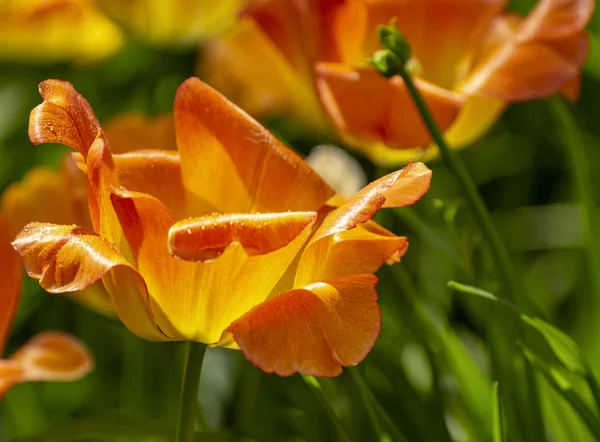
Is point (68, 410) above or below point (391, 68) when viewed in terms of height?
below

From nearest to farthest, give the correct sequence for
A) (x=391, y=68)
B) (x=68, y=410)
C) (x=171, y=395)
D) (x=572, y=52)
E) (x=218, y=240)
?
1. (x=218, y=240)
2. (x=391, y=68)
3. (x=572, y=52)
4. (x=171, y=395)
5. (x=68, y=410)

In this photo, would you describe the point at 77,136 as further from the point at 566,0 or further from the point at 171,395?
the point at 171,395

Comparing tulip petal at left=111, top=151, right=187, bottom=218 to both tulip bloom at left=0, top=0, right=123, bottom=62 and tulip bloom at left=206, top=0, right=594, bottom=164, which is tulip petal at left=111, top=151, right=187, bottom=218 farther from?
tulip bloom at left=0, top=0, right=123, bottom=62

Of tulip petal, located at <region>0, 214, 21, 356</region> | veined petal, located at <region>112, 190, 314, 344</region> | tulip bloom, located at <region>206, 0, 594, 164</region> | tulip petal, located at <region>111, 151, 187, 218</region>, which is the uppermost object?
tulip bloom, located at <region>206, 0, 594, 164</region>

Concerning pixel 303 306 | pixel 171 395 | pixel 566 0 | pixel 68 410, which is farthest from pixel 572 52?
pixel 68 410

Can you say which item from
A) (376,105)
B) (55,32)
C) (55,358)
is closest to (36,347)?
(55,358)

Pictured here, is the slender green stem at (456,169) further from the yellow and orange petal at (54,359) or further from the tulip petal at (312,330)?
the yellow and orange petal at (54,359)

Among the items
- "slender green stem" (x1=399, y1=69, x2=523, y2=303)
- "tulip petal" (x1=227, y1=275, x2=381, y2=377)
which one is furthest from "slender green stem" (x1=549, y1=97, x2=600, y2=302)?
"tulip petal" (x1=227, y1=275, x2=381, y2=377)
